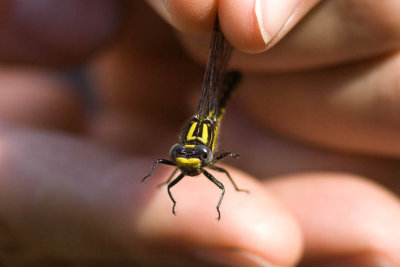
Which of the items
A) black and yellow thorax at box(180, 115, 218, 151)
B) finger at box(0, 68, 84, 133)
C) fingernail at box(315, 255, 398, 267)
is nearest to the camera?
black and yellow thorax at box(180, 115, 218, 151)

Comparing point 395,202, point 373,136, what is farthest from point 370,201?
point 373,136

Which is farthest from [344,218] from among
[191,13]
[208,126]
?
[191,13]

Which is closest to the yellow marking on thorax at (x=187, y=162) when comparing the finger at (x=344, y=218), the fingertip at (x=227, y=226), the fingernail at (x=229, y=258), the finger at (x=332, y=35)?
the fingertip at (x=227, y=226)

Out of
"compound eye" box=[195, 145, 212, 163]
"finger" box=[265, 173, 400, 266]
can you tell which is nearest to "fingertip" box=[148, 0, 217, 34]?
"compound eye" box=[195, 145, 212, 163]

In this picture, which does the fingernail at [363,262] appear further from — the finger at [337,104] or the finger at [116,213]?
the finger at [337,104]

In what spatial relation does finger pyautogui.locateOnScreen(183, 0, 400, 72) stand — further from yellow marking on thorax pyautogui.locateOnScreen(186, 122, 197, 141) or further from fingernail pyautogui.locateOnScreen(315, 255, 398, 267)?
fingernail pyautogui.locateOnScreen(315, 255, 398, 267)

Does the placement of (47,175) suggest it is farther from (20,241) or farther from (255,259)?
(255,259)

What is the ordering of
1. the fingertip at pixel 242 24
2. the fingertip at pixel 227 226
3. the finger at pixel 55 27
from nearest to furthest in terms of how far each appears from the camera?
the fingertip at pixel 242 24 < the fingertip at pixel 227 226 < the finger at pixel 55 27

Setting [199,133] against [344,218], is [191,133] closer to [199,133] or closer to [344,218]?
[199,133]
